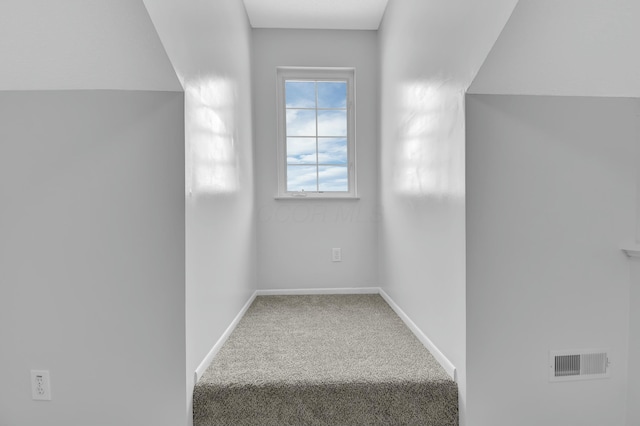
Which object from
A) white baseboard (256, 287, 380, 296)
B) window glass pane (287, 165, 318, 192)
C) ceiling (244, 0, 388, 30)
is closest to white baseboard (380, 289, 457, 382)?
white baseboard (256, 287, 380, 296)

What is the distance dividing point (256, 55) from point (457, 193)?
2.25 m

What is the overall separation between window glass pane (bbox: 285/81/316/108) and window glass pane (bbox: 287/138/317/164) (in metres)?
0.30

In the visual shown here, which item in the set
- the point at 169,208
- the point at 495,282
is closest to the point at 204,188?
the point at 169,208

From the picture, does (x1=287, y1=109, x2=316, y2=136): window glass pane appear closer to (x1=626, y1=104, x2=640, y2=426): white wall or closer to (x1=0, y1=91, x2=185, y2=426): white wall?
(x1=0, y1=91, x2=185, y2=426): white wall

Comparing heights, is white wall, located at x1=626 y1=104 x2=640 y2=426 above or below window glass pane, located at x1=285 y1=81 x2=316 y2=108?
below

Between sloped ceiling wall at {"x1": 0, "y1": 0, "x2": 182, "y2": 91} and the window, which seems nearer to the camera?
sloped ceiling wall at {"x1": 0, "y1": 0, "x2": 182, "y2": 91}

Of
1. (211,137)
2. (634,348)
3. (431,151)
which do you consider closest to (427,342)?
(634,348)

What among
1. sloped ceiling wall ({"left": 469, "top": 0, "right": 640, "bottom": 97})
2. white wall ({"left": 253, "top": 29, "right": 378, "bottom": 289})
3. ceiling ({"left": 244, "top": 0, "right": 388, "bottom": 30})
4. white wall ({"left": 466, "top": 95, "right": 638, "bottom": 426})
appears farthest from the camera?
white wall ({"left": 253, "top": 29, "right": 378, "bottom": 289})

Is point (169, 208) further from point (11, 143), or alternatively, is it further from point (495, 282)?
point (495, 282)

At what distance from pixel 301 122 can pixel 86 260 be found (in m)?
2.06

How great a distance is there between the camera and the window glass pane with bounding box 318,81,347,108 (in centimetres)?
313

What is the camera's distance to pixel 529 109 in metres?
1.50

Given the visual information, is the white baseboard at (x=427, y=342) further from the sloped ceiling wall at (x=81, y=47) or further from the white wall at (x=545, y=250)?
the sloped ceiling wall at (x=81, y=47)

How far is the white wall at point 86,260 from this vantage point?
4.87 feet
